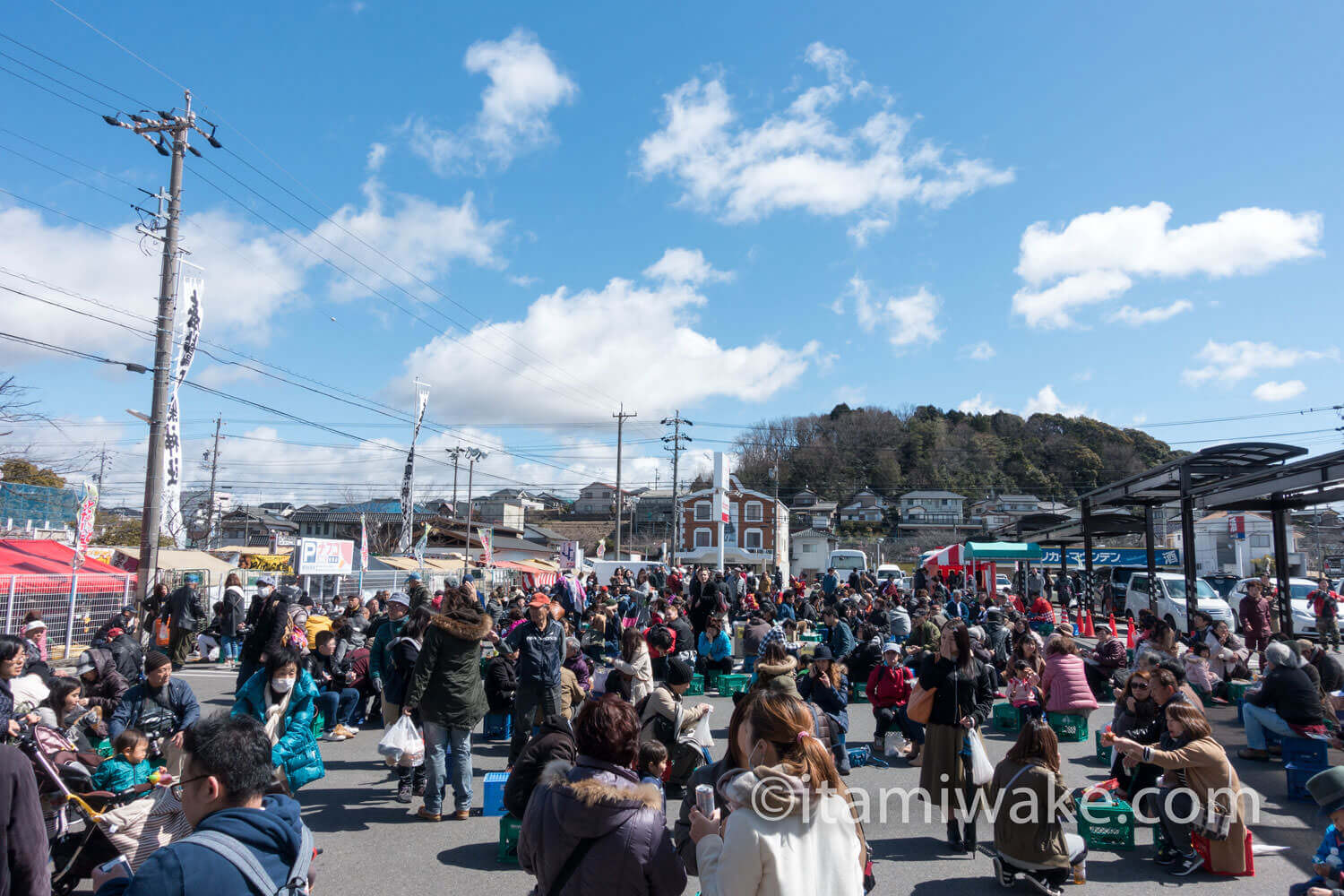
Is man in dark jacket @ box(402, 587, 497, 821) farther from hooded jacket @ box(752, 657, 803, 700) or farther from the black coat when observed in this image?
the black coat

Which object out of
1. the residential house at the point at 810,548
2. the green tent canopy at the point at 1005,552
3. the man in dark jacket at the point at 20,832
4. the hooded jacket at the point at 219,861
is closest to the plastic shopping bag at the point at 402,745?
the man in dark jacket at the point at 20,832

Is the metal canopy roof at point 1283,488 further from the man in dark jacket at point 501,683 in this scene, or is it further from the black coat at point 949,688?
the man in dark jacket at point 501,683

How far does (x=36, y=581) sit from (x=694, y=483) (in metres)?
70.9

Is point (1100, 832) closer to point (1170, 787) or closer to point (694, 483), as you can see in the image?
point (1170, 787)

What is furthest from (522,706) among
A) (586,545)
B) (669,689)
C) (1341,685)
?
(586,545)

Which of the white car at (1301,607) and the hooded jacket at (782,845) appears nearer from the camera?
the hooded jacket at (782,845)

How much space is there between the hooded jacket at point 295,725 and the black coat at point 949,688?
4.61 m

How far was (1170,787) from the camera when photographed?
5.53m

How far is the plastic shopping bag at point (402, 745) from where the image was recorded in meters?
6.22

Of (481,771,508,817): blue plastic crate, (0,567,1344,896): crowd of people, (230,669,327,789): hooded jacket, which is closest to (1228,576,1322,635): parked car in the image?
(0,567,1344,896): crowd of people

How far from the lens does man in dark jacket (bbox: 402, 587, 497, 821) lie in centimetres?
593

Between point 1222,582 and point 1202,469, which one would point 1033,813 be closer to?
point 1202,469

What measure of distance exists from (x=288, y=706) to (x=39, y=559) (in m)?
16.6

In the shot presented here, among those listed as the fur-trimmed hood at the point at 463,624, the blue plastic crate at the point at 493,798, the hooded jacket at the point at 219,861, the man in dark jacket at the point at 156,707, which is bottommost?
the blue plastic crate at the point at 493,798
